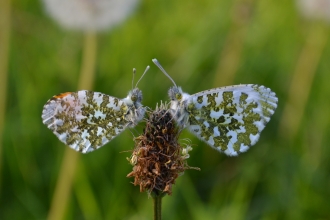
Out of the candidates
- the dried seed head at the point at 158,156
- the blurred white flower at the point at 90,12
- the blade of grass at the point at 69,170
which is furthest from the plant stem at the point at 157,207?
the blurred white flower at the point at 90,12

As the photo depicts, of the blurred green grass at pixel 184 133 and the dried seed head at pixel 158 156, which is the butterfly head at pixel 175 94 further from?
the blurred green grass at pixel 184 133

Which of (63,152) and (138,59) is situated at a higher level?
(138,59)
